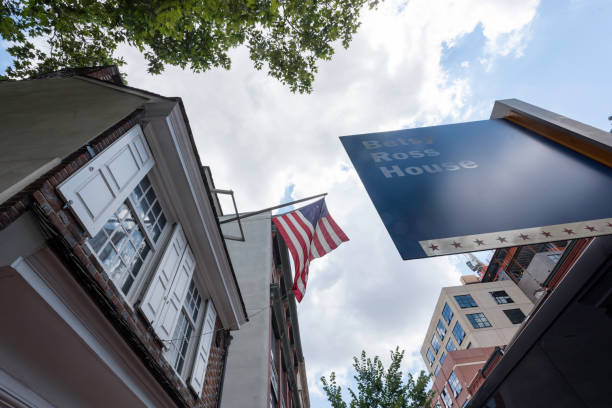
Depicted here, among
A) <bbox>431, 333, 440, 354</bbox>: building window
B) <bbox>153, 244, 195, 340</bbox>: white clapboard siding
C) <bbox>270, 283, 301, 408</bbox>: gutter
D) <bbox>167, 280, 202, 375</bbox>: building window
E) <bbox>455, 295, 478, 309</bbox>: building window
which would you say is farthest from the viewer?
Answer: <bbox>431, 333, 440, 354</bbox>: building window

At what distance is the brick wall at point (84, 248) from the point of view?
262cm

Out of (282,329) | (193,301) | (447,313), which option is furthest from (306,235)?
(447,313)

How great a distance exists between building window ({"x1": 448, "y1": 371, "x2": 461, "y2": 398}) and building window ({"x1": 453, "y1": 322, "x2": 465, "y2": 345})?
21.0 ft

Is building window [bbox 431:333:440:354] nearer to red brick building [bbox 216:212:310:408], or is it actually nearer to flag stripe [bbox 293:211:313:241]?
red brick building [bbox 216:212:310:408]

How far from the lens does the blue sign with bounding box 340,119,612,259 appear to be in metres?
2.13

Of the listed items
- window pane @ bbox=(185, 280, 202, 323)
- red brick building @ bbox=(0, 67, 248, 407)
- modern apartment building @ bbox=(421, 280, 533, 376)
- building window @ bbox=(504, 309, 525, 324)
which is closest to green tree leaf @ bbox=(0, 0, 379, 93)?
red brick building @ bbox=(0, 67, 248, 407)

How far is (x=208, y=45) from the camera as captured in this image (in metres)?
8.70

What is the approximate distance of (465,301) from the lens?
144ft

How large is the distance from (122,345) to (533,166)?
5267mm

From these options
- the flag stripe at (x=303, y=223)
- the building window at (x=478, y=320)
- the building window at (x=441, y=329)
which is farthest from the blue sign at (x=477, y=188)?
the building window at (x=441, y=329)

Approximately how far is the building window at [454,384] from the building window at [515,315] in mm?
12345

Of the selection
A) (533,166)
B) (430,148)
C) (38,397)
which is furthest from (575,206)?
(38,397)

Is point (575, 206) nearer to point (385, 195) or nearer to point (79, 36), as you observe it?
point (385, 195)

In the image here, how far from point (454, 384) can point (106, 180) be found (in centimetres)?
4610
